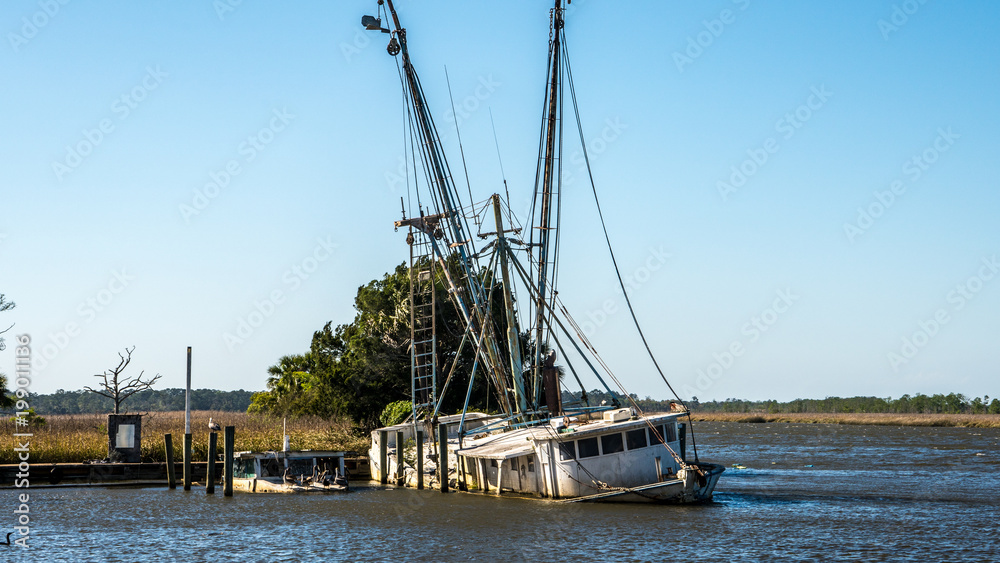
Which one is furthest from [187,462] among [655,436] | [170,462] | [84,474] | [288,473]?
[655,436]

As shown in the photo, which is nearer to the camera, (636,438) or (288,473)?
(636,438)

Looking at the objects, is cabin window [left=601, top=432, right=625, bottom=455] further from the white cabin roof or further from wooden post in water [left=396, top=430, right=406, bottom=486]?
wooden post in water [left=396, top=430, right=406, bottom=486]

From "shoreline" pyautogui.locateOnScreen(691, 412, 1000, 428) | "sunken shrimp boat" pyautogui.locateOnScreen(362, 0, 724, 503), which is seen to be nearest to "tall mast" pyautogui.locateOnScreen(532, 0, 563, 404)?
"sunken shrimp boat" pyautogui.locateOnScreen(362, 0, 724, 503)

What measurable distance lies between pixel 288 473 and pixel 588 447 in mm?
14669

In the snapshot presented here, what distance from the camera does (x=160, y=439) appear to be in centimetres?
5062

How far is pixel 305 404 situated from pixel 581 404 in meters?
25.8

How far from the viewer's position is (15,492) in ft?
142

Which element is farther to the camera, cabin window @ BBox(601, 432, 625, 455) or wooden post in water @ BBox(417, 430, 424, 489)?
wooden post in water @ BBox(417, 430, 424, 489)

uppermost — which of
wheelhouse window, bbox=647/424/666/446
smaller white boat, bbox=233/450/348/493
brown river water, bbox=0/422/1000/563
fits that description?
wheelhouse window, bbox=647/424/666/446

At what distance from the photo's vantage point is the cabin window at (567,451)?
118ft

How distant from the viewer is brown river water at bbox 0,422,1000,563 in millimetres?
29141

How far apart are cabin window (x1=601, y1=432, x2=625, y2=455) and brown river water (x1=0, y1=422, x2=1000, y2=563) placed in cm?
197

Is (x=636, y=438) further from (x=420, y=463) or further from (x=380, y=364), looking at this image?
(x=380, y=364)

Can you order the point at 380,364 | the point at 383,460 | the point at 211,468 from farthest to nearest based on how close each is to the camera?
the point at 380,364 < the point at 383,460 < the point at 211,468
